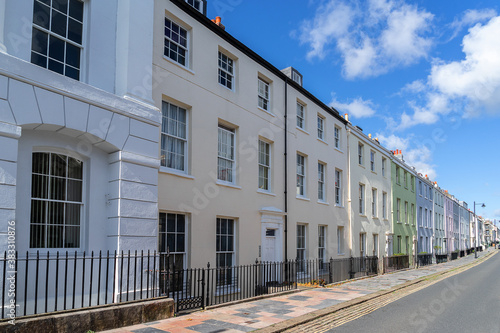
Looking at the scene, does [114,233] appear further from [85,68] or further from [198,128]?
[198,128]

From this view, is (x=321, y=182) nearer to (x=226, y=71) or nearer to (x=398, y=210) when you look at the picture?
(x=226, y=71)

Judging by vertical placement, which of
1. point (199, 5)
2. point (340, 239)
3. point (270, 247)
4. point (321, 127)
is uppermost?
point (199, 5)

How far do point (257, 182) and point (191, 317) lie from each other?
680 centimetres

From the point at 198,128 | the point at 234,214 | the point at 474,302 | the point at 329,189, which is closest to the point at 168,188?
the point at 198,128

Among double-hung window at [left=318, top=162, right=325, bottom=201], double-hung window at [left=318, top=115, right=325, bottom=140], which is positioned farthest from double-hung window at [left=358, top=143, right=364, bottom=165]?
double-hung window at [left=318, top=162, right=325, bottom=201]

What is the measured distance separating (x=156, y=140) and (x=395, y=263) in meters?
21.0

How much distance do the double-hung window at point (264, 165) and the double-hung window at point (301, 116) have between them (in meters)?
3.28

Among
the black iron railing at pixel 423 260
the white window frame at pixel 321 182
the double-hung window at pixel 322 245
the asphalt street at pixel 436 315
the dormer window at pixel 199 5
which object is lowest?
the black iron railing at pixel 423 260

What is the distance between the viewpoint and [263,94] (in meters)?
16.2

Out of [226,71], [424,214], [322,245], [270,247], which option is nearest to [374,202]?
[322,245]

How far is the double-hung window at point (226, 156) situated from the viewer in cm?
1348

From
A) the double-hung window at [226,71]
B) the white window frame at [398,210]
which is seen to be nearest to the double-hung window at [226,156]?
the double-hung window at [226,71]

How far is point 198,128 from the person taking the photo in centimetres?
1234

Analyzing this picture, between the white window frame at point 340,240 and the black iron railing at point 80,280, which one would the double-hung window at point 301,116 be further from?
the black iron railing at point 80,280
